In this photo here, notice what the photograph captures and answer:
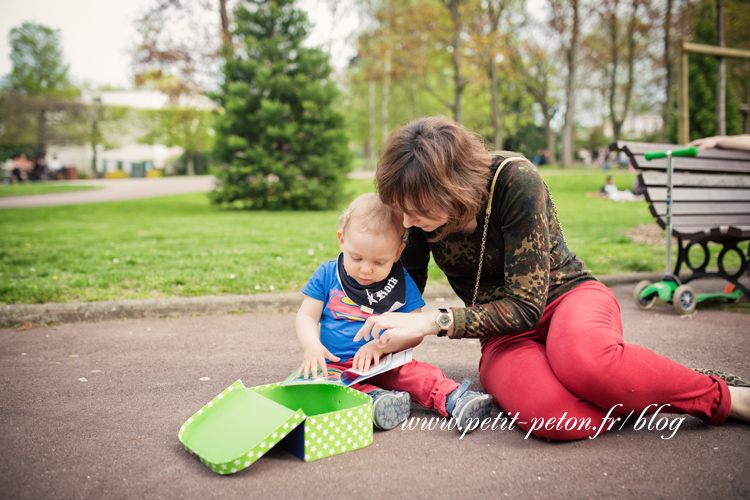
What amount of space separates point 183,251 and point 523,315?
493 centimetres

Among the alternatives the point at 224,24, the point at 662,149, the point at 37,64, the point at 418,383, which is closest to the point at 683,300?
the point at 662,149

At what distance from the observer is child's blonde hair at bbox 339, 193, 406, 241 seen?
7.53ft

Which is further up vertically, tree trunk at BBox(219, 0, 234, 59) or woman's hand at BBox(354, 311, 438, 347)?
tree trunk at BBox(219, 0, 234, 59)

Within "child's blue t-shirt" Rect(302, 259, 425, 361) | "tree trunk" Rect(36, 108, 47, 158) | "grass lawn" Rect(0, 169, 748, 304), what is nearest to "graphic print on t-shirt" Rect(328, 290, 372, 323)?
"child's blue t-shirt" Rect(302, 259, 425, 361)

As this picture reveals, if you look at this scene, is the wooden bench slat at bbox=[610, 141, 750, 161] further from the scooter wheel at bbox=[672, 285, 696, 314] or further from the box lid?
the box lid

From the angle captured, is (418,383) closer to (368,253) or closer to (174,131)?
(368,253)

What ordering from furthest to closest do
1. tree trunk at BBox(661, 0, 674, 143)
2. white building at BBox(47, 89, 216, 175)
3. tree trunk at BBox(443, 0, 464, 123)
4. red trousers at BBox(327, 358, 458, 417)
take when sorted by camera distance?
white building at BBox(47, 89, 216, 175)
tree trunk at BBox(661, 0, 674, 143)
tree trunk at BBox(443, 0, 464, 123)
red trousers at BBox(327, 358, 458, 417)

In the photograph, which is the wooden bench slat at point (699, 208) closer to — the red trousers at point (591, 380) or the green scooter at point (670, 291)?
the green scooter at point (670, 291)

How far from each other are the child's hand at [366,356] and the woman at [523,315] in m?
0.05

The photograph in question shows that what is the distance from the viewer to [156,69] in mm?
16328

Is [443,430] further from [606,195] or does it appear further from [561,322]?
[606,195]

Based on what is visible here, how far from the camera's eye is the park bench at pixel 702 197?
14.4ft

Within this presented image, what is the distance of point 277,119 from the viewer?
1165 cm

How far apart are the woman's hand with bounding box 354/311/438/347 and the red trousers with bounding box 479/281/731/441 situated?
458 mm
